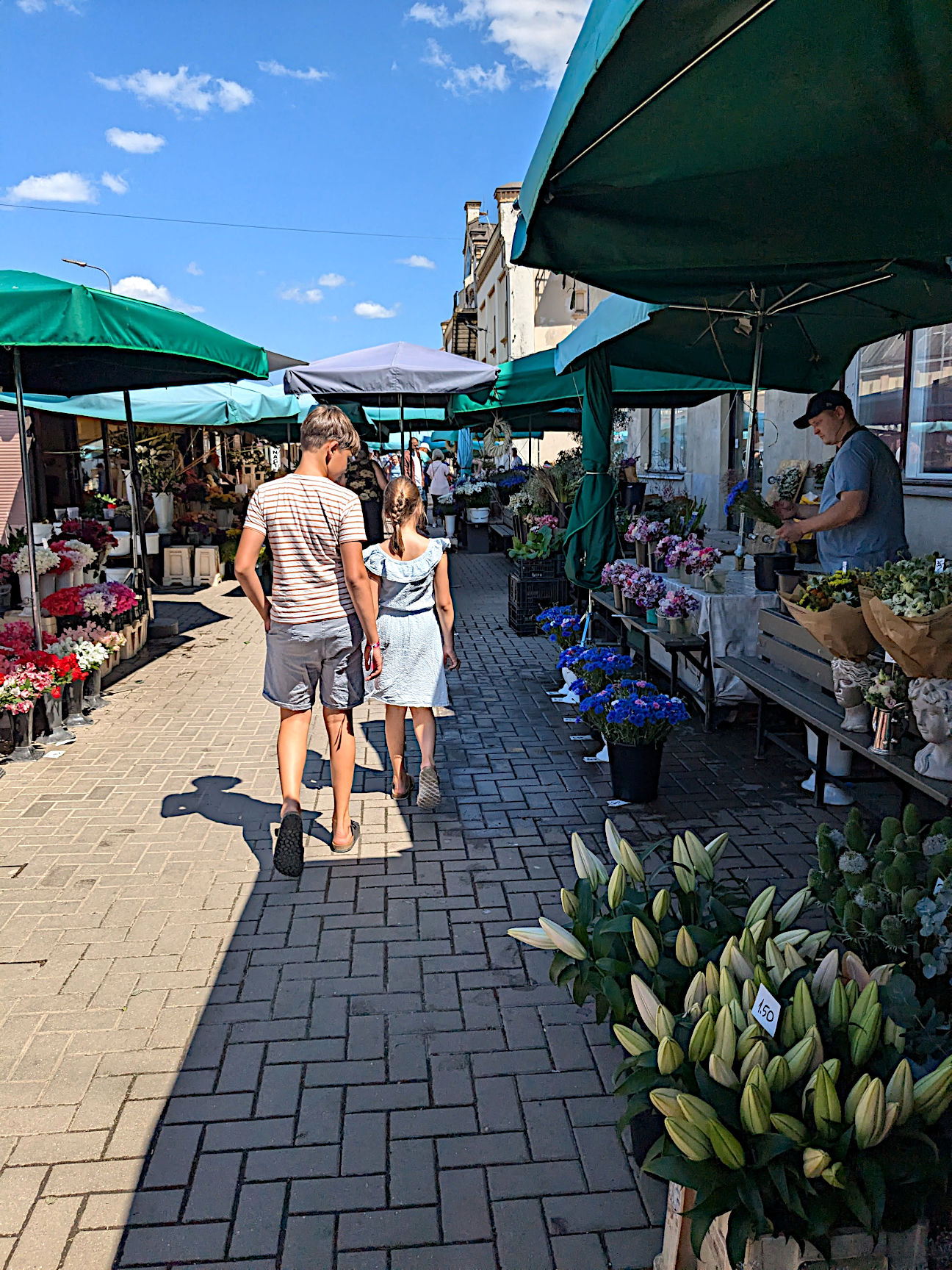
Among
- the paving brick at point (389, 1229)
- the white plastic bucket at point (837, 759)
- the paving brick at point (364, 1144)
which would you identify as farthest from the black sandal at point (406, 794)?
the paving brick at point (389, 1229)

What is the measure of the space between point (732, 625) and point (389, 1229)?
419cm

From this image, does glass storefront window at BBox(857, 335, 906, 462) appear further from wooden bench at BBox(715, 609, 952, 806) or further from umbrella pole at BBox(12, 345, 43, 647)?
umbrella pole at BBox(12, 345, 43, 647)

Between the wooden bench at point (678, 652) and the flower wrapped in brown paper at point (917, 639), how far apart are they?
2588 mm

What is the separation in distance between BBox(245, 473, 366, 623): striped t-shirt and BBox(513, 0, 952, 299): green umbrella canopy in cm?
137

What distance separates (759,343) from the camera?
561 centimetres

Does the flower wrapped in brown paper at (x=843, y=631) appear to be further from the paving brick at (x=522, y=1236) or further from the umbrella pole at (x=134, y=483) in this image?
the umbrella pole at (x=134, y=483)

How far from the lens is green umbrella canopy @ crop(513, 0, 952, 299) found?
1935mm

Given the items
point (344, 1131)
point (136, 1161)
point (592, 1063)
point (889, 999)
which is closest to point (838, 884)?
point (889, 999)

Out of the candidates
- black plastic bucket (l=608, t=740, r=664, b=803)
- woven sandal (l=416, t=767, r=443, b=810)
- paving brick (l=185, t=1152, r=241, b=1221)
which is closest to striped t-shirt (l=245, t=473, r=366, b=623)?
woven sandal (l=416, t=767, r=443, b=810)

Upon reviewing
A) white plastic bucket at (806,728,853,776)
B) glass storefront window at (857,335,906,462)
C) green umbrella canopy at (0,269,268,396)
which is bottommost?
white plastic bucket at (806,728,853,776)

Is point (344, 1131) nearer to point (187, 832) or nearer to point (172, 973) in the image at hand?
point (172, 973)

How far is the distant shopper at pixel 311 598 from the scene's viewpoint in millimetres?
3998

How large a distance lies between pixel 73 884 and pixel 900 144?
4.08 m

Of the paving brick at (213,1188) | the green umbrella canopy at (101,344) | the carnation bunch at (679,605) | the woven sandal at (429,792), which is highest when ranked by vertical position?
the green umbrella canopy at (101,344)
